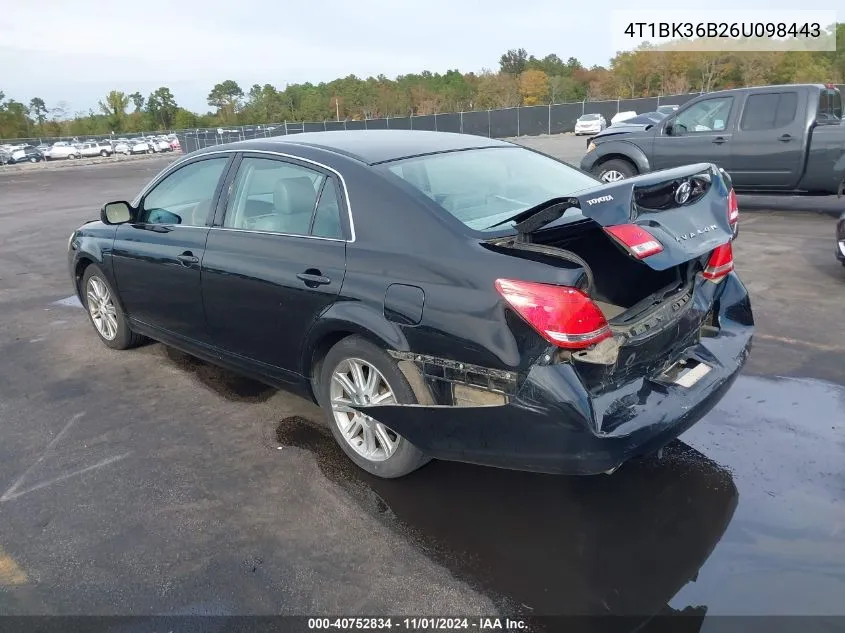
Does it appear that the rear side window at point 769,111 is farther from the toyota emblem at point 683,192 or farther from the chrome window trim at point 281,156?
the chrome window trim at point 281,156

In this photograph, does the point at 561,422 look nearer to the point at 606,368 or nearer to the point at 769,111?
the point at 606,368

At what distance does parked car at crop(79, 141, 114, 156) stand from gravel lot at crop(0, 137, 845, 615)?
179 ft

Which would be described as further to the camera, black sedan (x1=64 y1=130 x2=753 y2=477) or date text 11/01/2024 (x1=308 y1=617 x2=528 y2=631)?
black sedan (x1=64 y1=130 x2=753 y2=477)

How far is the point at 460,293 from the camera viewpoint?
2947 millimetres

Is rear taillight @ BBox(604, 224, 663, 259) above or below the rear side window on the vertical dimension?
below

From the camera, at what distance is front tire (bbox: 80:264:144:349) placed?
550 cm

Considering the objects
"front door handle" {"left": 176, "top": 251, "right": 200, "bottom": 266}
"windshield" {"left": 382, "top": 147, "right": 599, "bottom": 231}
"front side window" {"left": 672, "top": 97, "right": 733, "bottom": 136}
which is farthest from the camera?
"front side window" {"left": 672, "top": 97, "right": 733, "bottom": 136}

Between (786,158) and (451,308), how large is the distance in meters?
8.89

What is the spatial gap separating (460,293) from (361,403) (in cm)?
92

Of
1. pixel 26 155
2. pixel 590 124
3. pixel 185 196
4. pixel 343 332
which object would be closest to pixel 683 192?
pixel 343 332

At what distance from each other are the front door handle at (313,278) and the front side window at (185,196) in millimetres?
1126

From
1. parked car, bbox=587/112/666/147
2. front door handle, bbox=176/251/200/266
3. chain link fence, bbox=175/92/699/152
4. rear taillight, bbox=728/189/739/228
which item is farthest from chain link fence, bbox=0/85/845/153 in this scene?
rear taillight, bbox=728/189/739/228

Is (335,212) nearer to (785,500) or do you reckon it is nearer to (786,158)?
(785,500)

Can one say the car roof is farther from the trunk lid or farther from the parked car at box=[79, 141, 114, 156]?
the parked car at box=[79, 141, 114, 156]
